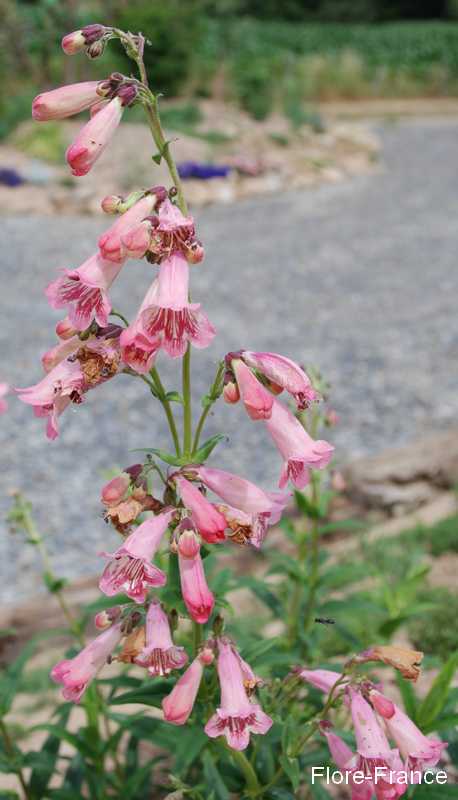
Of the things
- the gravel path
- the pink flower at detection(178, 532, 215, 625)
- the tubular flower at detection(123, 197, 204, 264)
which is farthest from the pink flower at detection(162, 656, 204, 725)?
the gravel path

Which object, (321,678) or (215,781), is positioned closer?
(321,678)

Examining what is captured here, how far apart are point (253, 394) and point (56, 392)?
37 centimetres

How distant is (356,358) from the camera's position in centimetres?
725

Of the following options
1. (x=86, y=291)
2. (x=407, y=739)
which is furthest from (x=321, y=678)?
(x=86, y=291)

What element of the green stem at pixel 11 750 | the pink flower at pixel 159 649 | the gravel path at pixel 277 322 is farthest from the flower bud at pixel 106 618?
the gravel path at pixel 277 322

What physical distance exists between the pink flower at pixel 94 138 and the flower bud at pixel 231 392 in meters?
0.47

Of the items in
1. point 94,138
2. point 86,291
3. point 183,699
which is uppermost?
point 94,138

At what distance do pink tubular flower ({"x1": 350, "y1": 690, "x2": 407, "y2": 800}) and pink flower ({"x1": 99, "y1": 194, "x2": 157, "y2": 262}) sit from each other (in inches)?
36.4

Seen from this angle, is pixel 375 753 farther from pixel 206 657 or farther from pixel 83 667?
pixel 83 667

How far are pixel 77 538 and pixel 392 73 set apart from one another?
19.7 m

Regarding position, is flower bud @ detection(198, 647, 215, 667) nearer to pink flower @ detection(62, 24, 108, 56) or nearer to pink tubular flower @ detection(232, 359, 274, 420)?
pink tubular flower @ detection(232, 359, 274, 420)

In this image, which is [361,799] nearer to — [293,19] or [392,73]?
[392,73]

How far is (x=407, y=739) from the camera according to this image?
5.33ft

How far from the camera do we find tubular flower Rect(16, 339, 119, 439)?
155 centimetres
